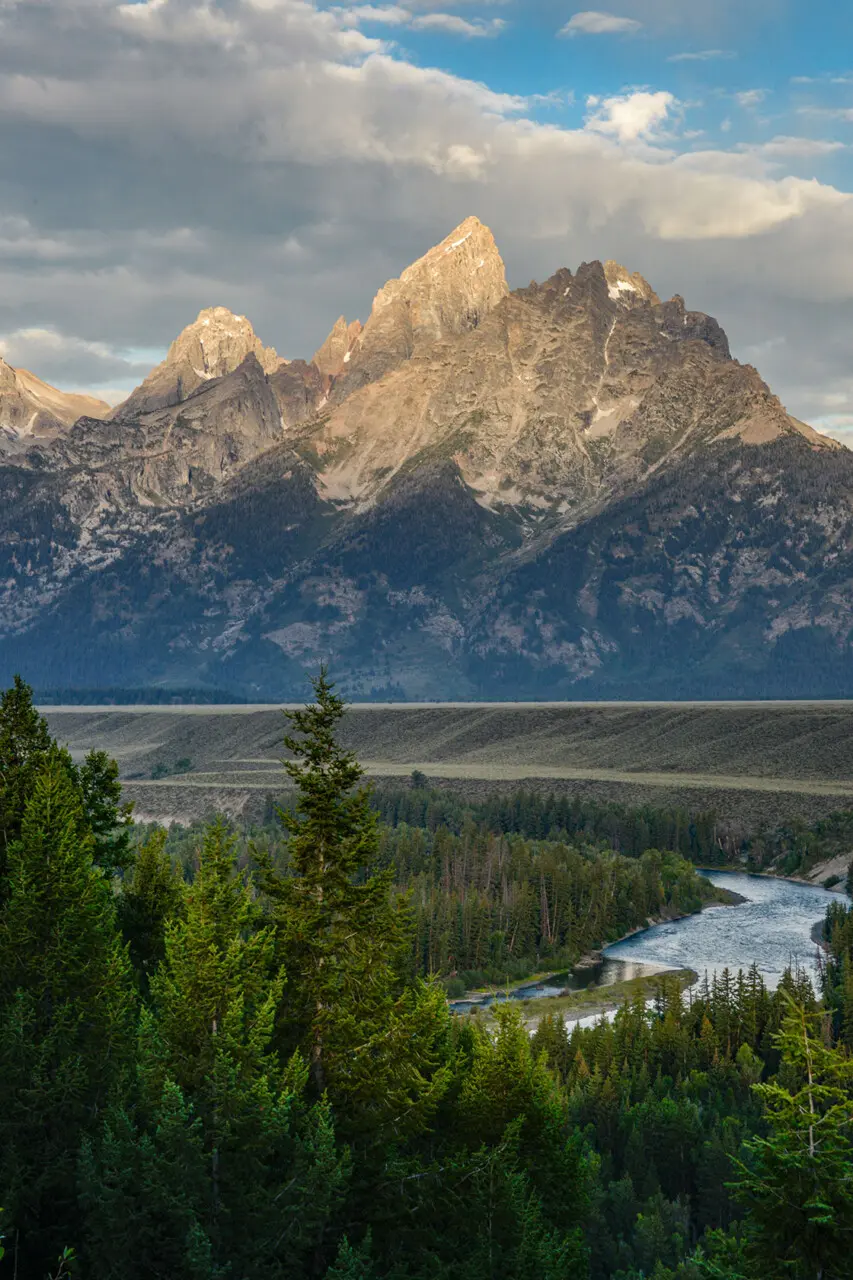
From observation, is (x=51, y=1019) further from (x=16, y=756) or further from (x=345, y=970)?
(x=16, y=756)

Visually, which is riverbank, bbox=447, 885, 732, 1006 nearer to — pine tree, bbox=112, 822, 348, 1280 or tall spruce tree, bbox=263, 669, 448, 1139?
tall spruce tree, bbox=263, 669, 448, 1139

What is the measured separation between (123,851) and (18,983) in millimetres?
18171

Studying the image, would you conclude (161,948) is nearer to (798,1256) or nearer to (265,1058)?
(265,1058)

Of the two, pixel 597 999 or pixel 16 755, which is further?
pixel 597 999

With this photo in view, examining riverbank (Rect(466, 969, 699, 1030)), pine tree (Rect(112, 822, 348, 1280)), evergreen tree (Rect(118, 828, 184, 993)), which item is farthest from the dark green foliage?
riverbank (Rect(466, 969, 699, 1030))

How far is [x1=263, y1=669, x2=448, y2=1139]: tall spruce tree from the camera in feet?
124

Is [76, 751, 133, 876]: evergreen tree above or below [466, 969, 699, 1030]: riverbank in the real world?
above

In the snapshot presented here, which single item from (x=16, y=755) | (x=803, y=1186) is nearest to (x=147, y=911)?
(x=16, y=755)

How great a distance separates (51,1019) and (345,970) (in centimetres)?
761

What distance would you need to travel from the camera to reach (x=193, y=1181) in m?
33.7

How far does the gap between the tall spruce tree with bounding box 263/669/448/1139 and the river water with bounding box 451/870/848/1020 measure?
6019 cm

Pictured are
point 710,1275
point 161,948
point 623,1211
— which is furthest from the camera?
point 623,1211

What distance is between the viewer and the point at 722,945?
4875 inches

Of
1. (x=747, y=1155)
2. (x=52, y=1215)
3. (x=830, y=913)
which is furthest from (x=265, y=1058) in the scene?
(x=830, y=913)
